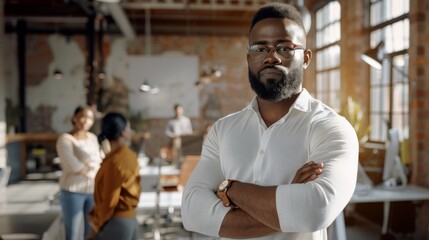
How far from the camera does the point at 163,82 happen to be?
11.3 meters

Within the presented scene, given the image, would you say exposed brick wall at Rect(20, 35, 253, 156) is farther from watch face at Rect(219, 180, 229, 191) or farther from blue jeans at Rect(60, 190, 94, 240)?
watch face at Rect(219, 180, 229, 191)

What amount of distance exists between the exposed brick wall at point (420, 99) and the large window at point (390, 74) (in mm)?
278

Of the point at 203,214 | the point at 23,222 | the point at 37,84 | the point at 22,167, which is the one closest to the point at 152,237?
the point at 23,222

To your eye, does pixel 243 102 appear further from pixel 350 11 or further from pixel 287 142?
pixel 287 142

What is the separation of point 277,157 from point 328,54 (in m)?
6.67

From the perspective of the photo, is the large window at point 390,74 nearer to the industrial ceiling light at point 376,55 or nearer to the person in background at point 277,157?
the industrial ceiling light at point 376,55

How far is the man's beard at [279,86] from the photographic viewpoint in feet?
4.05

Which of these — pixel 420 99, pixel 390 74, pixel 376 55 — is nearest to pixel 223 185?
pixel 376 55

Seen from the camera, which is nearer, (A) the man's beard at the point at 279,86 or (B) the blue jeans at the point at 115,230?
(A) the man's beard at the point at 279,86

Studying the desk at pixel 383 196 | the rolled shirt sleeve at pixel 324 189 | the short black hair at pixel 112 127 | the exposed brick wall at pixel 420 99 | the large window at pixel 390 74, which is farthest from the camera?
the large window at pixel 390 74

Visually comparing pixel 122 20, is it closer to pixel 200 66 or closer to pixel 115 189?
pixel 200 66

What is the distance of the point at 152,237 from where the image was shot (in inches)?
196

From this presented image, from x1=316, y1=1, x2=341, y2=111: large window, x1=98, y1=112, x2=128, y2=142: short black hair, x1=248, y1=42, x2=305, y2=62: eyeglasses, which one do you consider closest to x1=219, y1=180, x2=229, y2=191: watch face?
x1=248, y1=42, x2=305, y2=62: eyeglasses

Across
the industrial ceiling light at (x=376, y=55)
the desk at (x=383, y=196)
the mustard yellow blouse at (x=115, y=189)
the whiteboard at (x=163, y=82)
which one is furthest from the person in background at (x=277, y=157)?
the whiteboard at (x=163, y=82)
